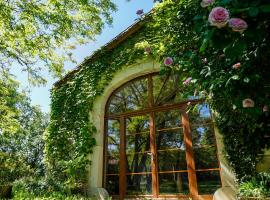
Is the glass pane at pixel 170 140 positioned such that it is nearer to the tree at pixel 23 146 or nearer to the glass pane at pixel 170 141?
the glass pane at pixel 170 141

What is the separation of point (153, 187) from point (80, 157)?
179 cm

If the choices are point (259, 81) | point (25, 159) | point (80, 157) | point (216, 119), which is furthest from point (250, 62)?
point (25, 159)

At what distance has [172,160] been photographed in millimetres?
4711

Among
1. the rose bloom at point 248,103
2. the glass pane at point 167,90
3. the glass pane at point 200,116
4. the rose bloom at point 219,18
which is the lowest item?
the rose bloom at point 248,103

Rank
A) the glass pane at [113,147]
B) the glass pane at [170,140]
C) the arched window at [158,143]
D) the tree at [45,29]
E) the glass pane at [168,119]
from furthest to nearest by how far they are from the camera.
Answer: the tree at [45,29] → the glass pane at [113,147] → the glass pane at [168,119] → the glass pane at [170,140] → the arched window at [158,143]

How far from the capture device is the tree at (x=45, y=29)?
5.79 meters

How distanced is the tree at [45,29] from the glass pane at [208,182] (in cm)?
445

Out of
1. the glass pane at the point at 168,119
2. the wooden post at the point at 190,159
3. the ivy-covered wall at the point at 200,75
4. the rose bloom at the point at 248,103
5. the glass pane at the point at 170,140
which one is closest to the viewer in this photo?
the ivy-covered wall at the point at 200,75

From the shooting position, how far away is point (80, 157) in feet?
17.8

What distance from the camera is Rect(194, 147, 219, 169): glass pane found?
4332mm

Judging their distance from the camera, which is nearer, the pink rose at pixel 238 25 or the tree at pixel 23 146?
the pink rose at pixel 238 25

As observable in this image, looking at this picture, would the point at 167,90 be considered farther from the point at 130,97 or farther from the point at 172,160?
the point at 172,160

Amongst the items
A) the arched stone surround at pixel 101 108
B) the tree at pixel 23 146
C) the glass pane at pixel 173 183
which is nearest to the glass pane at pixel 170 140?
the glass pane at pixel 173 183

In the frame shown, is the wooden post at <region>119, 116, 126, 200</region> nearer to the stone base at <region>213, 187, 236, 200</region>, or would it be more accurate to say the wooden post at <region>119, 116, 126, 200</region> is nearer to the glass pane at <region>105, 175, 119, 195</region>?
the glass pane at <region>105, 175, 119, 195</region>
